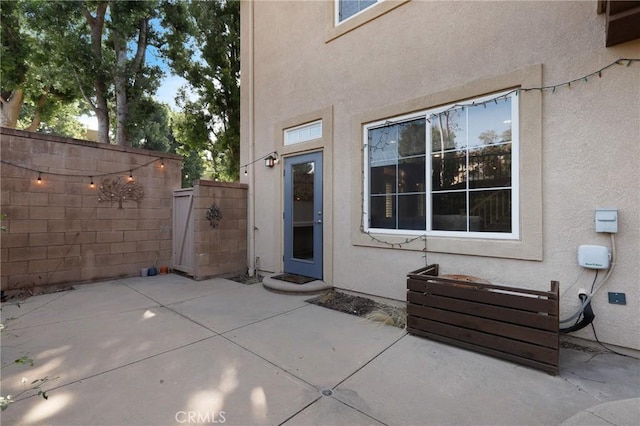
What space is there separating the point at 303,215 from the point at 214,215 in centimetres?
187

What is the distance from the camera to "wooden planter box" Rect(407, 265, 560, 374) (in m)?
2.45

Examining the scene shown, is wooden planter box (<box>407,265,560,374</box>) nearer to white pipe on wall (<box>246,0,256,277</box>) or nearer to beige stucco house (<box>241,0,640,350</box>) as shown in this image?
beige stucco house (<box>241,0,640,350</box>)

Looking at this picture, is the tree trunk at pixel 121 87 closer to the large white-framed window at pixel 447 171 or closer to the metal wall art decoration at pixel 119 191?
the metal wall art decoration at pixel 119 191

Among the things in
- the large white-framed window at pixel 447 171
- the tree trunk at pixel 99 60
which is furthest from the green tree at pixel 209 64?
the large white-framed window at pixel 447 171

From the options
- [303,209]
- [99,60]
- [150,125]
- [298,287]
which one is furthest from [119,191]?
[150,125]

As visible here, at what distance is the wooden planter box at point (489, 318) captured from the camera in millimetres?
2449

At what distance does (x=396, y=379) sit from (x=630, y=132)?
313 cm

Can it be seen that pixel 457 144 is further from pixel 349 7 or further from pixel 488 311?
pixel 349 7

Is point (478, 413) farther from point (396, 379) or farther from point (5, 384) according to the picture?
point (5, 384)

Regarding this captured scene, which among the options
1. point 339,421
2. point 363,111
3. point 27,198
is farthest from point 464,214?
point 27,198

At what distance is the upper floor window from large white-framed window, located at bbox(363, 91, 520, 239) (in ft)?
6.45

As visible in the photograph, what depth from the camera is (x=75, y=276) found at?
5.27 metres

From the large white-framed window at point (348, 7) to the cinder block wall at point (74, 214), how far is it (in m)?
4.61

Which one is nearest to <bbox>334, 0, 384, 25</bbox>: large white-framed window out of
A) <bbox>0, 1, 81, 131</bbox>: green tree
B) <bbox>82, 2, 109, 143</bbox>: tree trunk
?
<bbox>82, 2, 109, 143</bbox>: tree trunk
